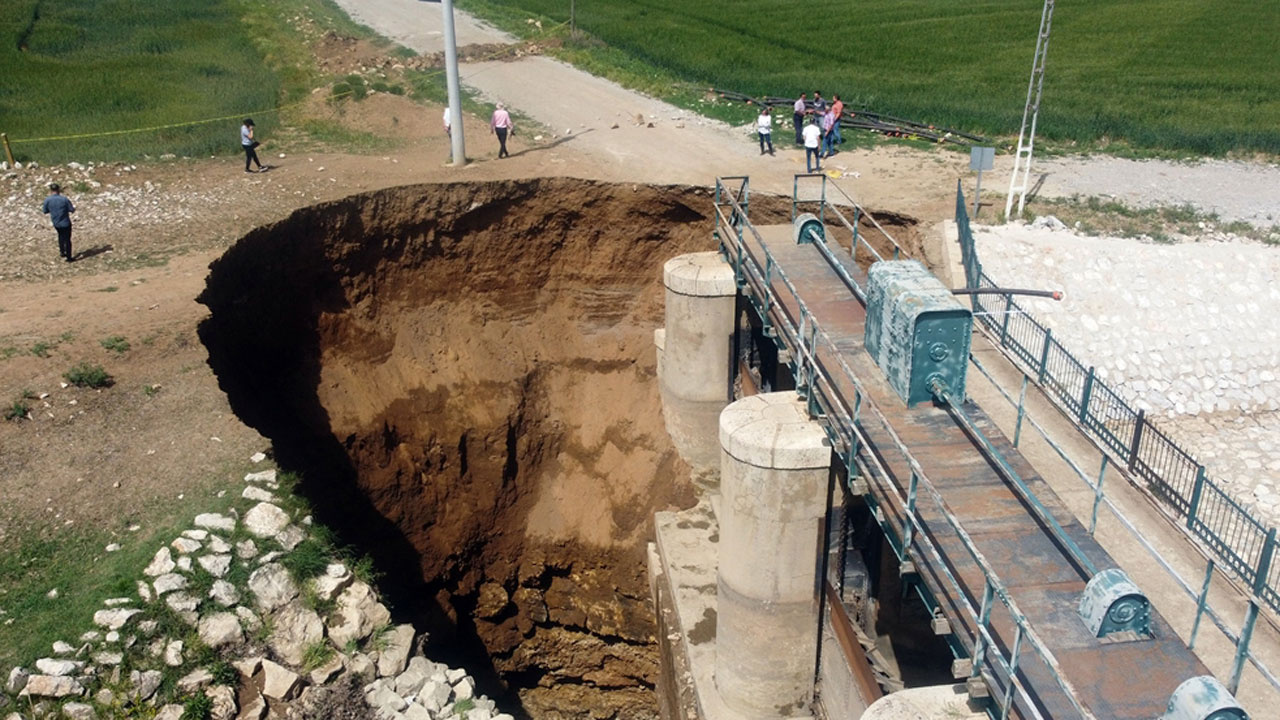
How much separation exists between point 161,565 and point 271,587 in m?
1.27

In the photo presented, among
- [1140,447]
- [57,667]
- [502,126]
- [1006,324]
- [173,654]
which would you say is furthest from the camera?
[502,126]

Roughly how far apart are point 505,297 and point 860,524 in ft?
34.5

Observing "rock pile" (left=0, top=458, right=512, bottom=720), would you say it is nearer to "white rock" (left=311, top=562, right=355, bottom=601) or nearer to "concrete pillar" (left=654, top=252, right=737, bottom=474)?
"white rock" (left=311, top=562, right=355, bottom=601)

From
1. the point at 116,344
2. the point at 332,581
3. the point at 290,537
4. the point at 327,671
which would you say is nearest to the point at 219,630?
the point at 327,671

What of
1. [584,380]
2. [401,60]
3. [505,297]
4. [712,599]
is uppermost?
[401,60]

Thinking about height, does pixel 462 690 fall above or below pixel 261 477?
below

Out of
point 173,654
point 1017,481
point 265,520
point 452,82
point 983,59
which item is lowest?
point 173,654

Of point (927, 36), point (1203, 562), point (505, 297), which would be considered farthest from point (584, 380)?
point (927, 36)

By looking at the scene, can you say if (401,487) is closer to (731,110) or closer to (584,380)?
(584,380)

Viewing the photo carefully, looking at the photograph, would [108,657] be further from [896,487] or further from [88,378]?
[896,487]

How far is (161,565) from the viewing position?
11.4 meters

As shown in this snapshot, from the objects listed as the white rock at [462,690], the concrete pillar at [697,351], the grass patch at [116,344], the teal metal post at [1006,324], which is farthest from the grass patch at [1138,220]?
the grass patch at [116,344]

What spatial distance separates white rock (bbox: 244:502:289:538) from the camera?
480 inches

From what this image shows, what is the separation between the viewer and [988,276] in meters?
19.6
